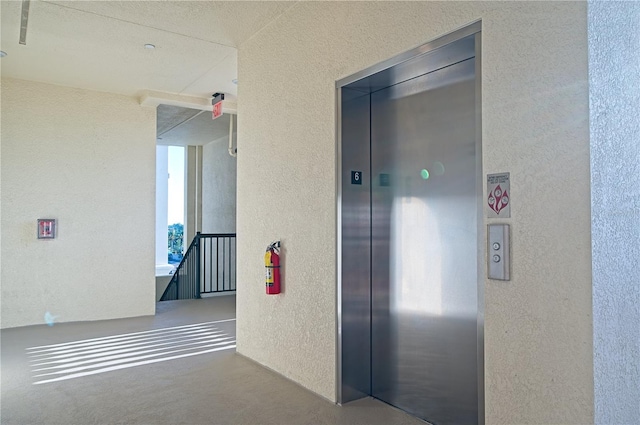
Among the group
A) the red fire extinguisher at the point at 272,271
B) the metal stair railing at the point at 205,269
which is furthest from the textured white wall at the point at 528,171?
the metal stair railing at the point at 205,269

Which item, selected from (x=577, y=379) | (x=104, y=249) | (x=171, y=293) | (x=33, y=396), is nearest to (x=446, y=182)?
(x=577, y=379)

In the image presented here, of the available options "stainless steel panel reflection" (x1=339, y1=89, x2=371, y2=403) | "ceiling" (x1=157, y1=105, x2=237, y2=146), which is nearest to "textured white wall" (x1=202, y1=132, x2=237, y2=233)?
"ceiling" (x1=157, y1=105, x2=237, y2=146)

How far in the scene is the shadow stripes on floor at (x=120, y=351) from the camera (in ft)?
12.3

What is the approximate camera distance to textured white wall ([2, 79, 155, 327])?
530cm

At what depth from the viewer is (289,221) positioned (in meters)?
3.50

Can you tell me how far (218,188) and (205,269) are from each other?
86.1 inches

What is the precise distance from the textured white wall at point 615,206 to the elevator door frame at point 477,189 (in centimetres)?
47

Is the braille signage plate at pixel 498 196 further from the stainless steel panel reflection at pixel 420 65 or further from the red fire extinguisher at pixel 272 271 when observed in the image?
the red fire extinguisher at pixel 272 271

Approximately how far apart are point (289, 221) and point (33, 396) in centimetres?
212

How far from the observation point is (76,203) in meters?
5.63

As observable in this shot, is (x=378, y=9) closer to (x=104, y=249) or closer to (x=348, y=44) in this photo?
(x=348, y=44)

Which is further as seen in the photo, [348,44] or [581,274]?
[348,44]

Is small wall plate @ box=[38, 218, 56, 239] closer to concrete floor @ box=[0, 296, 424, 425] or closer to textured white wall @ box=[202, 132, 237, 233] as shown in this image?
concrete floor @ box=[0, 296, 424, 425]

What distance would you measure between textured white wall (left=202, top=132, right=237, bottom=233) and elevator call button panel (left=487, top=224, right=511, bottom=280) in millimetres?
7948
